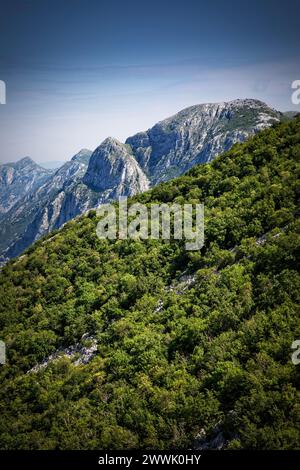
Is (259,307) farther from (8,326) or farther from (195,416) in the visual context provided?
(8,326)

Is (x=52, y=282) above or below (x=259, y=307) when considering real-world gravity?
below

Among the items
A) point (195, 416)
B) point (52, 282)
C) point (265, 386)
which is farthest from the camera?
point (52, 282)

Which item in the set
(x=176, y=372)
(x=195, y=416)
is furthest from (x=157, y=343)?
(x=195, y=416)

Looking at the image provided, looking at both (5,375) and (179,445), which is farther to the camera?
(5,375)

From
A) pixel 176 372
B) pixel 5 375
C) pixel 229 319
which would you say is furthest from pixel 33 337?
pixel 229 319

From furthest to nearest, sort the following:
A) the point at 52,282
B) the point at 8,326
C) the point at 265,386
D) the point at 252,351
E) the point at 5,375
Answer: the point at 52,282
the point at 8,326
the point at 5,375
the point at 252,351
the point at 265,386

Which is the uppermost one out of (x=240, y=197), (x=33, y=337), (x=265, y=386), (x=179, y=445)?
(x=240, y=197)
